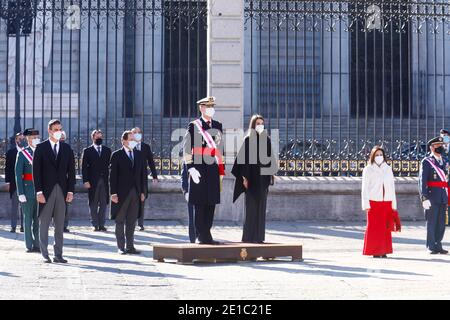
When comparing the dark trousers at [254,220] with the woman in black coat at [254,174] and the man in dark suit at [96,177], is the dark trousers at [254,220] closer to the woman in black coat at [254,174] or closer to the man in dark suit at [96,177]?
the woman in black coat at [254,174]

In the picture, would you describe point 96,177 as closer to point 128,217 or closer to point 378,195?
point 128,217

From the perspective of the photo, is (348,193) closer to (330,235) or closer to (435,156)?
(330,235)

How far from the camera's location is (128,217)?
13.7 metres

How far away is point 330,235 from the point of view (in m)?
16.7

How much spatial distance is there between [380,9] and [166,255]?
810 cm

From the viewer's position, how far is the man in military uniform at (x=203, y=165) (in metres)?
12.9

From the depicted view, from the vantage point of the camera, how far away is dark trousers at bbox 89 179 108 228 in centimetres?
1731

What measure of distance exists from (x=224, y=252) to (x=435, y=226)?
3.36 meters

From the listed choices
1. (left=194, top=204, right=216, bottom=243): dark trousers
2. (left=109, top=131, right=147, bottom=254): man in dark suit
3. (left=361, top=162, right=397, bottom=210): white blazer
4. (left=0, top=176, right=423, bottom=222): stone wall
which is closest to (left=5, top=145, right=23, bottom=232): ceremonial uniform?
(left=0, top=176, right=423, bottom=222): stone wall

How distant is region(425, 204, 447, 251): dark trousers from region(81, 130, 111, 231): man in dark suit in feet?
18.4

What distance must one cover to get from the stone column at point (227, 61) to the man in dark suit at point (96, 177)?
6.67 feet

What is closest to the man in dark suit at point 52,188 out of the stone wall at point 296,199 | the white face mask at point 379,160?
the white face mask at point 379,160

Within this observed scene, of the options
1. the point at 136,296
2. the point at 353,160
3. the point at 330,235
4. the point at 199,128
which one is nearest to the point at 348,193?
the point at 353,160

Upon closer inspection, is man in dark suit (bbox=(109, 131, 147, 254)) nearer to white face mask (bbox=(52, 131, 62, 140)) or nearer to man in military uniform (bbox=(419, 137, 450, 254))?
white face mask (bbox=(52, 131, 62, 140))
